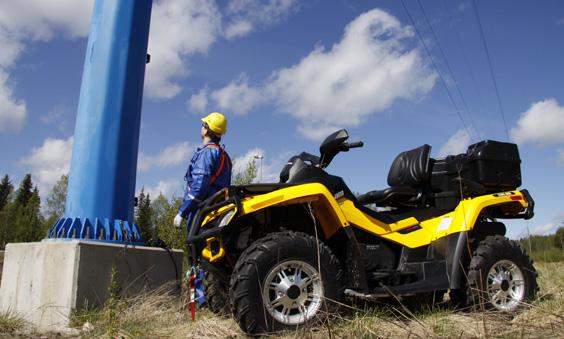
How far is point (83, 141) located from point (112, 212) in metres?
0.93

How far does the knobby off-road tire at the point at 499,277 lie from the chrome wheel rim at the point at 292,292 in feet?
5.71

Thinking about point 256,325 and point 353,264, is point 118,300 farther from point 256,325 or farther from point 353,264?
point 353,264

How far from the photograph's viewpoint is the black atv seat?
5281mm

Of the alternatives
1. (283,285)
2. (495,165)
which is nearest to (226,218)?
(283,285)

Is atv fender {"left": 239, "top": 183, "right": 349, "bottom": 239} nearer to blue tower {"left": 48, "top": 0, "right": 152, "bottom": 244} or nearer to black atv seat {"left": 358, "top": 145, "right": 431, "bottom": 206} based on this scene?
black atv seat {"left": 358, "top": 145, "right": 431, "bottom": 206}

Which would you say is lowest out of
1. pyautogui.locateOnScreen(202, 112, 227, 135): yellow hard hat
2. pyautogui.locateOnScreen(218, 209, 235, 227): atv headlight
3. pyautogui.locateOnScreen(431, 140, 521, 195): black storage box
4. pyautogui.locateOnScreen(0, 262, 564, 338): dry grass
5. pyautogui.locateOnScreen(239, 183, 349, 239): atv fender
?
pyautogui.locateOnScreen(0, 262, 564, 338): dry grass

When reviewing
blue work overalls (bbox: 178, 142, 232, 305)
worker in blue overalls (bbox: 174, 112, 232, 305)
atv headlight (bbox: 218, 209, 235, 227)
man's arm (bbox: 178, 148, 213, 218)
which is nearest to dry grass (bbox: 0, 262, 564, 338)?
blue work overalls (bbox: 178, 142, 232, 305)

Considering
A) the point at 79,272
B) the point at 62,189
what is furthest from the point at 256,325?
the point at 62,189

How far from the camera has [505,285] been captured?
481 centimetres

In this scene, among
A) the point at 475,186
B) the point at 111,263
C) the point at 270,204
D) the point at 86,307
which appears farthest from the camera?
the point at 475,186

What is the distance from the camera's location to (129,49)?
591cm

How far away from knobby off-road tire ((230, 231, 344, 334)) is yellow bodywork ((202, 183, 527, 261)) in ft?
1.02

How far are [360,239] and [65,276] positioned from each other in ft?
9.45

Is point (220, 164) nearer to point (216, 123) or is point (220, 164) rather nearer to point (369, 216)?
point (216, 123)
